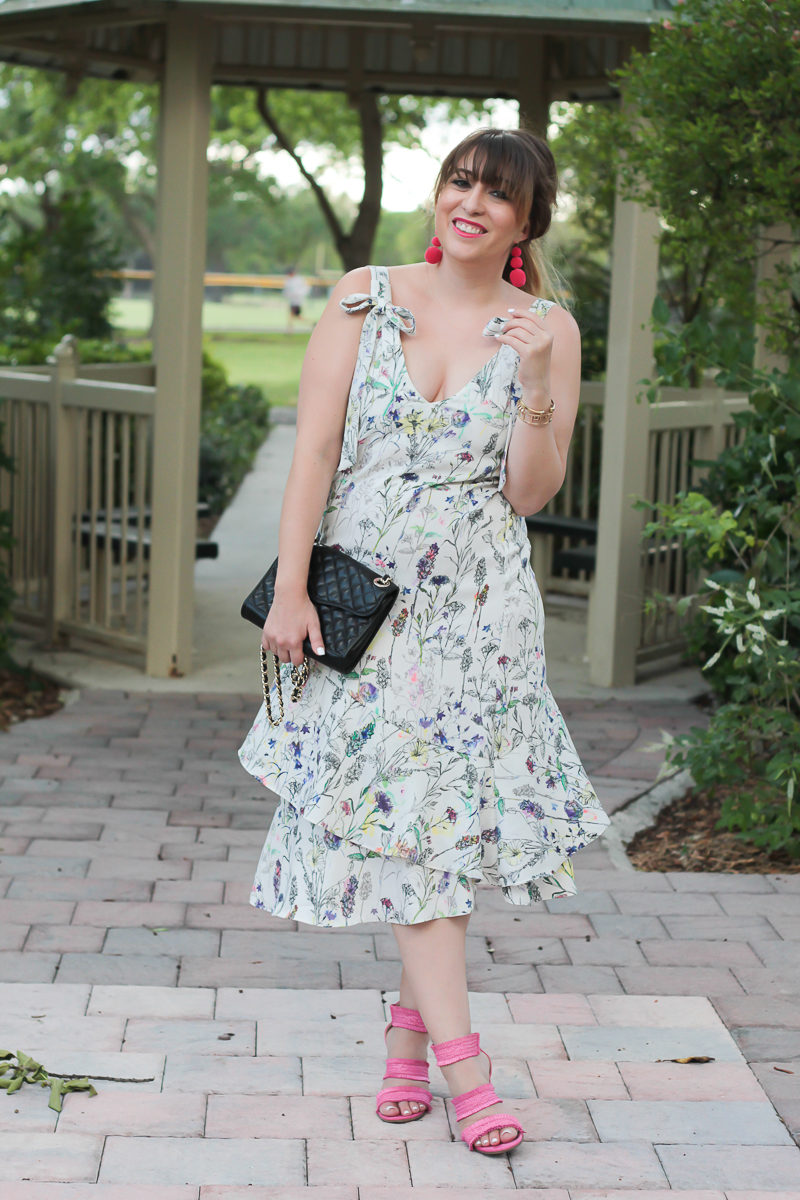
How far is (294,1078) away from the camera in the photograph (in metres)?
3.01

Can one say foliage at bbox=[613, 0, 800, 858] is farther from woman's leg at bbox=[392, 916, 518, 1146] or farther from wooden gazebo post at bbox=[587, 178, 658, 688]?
woman's leg at bbox=[392, 916, 518, 1146]

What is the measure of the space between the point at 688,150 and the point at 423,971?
2954 mm

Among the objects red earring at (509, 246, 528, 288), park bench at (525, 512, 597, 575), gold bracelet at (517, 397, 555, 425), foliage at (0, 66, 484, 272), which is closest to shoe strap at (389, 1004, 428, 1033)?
gold bracelet at (517, 397, 555, 425)

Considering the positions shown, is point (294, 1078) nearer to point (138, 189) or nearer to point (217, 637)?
point (217, 637)

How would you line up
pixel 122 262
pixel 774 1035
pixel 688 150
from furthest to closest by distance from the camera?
1. pixel 122 262
2. pixel 688 150
3. pixel 774 1035

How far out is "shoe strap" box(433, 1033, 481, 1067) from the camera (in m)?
2.78

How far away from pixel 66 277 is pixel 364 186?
5.22 metres

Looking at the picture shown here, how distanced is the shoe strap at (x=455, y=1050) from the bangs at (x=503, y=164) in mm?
1559

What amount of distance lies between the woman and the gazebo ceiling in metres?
2.94

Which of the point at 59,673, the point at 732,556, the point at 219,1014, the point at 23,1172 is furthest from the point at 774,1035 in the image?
the point at 59,673

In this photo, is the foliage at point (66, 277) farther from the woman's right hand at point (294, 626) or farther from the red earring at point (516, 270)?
the woman's right hand at point (294, 626)

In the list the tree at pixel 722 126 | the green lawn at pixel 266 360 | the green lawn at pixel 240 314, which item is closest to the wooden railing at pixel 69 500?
the tree at pixel 722 126

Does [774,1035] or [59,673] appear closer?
[774,1035]

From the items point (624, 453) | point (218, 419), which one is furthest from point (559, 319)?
point (218, 419)
